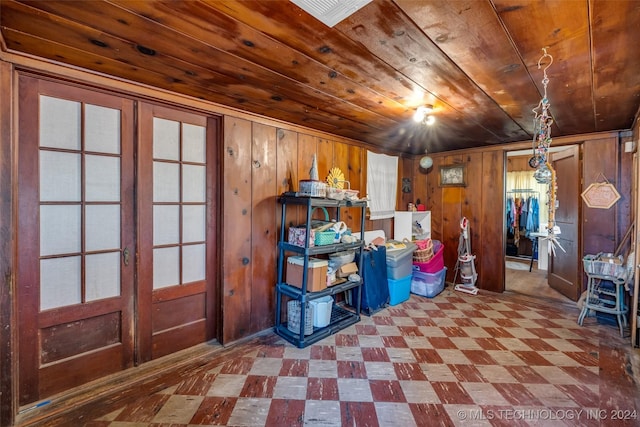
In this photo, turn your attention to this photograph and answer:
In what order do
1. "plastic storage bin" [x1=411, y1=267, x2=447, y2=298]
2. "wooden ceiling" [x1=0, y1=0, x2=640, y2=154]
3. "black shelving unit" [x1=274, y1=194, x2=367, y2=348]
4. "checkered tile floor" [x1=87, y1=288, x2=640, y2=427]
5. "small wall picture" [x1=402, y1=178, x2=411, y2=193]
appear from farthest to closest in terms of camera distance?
1. "small wall picture" [x1=402, y1=178, x2=411, y2=193]
2. "plastic storage bin" [x1=411, y1=267, x2=447, y2=298]
3. "black shelving unit" [x1=274, y1=194, x2=367, y2=348]
4. "checkered tile floor" [x1=87, y1=288, x2=640, y2=427]
5. "wooden ceiling" [x1=0, y1=0, x2=640, y2=154]

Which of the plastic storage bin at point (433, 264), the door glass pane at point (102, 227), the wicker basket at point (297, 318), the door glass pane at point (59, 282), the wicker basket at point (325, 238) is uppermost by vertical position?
the door glass pane at point (102, 227)

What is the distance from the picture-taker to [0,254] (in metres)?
1.55

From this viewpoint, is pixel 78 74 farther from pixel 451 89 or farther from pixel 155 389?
pixel 451 89

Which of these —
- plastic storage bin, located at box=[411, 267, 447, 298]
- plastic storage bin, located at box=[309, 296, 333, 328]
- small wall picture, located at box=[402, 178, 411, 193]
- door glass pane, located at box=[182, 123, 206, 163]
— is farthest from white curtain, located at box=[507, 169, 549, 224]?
door glass pane, located at box=[182, 123, 206, 163]

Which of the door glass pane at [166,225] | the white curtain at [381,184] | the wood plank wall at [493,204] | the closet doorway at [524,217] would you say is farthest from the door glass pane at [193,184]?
the closet doorway at [524,217]

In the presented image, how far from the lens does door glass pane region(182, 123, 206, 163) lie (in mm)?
2391

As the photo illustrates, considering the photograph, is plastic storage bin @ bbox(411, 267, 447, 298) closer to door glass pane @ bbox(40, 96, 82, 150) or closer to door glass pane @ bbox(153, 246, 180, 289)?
door glass pane @ bbox(153, 246, 180, 289)

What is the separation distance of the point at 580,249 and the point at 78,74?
533 cm

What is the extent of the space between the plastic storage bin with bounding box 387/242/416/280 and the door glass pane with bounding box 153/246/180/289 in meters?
2.39

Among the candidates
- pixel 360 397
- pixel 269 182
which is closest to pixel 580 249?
pixel 360 397

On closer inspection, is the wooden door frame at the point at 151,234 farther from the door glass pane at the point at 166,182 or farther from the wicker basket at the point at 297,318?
the wicker basket at the point at 297,318

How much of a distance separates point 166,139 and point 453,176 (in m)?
4.00

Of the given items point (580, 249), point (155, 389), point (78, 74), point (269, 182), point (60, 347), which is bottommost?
point (155, 389)

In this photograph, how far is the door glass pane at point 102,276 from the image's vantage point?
1.94 meters
